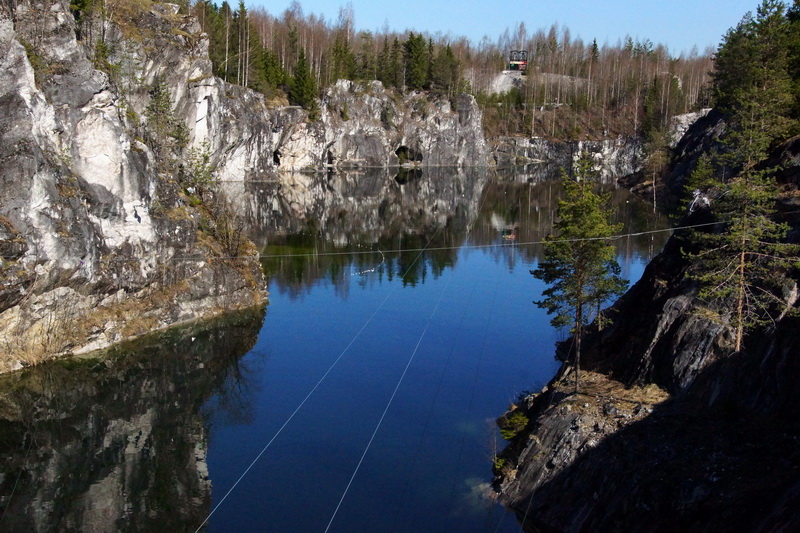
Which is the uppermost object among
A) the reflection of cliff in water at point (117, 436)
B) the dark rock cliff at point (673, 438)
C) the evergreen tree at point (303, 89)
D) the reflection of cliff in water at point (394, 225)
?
the evergreen tree at point (303, 89)

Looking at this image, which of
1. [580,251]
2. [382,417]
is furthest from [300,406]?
[580,251]

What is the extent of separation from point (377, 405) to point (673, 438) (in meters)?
10.6

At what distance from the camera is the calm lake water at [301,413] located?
57.8 feet

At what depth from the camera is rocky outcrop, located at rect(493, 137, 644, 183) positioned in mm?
116875

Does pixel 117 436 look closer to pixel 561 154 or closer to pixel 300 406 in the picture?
pixel 300 406

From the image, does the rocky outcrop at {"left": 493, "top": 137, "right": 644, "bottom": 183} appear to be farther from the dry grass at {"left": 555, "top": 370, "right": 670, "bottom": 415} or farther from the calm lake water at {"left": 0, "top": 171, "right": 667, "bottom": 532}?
the dry grass at {"left": 555, "top": 370, "right": 670, "bottom": 415}

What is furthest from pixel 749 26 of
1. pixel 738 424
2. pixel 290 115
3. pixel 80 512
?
pixel 290 115

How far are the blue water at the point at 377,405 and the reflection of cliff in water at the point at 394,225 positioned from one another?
4.26 m

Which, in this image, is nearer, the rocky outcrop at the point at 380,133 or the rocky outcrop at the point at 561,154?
the rocky outcrop at the point at 380,133

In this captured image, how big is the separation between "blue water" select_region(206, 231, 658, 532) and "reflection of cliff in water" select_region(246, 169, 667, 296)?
4.26m

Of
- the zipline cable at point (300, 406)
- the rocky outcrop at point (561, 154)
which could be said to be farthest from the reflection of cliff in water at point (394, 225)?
the rocky outcrop at point (561, 154)

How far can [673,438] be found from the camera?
52.5ft

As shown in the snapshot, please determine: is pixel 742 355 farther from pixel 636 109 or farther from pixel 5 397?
pixel 636 109

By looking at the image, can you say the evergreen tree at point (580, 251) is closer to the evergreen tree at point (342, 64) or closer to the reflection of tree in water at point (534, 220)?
the reflection of tree in water at point (534, 220)
